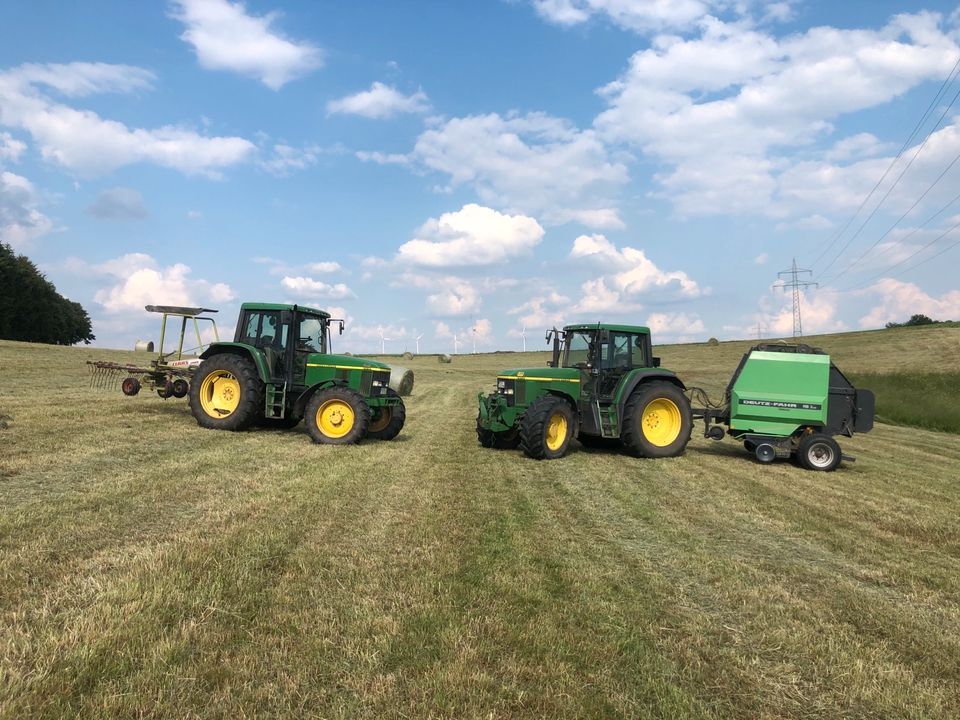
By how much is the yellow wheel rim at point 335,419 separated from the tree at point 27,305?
53926mm

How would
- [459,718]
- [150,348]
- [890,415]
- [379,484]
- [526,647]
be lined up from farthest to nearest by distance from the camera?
1. [150,348]
2. [890,415]
3. [379,484]
4. [526,647]
5. [459,718]

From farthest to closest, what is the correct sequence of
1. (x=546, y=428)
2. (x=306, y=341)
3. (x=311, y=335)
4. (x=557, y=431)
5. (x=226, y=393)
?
(x=311, y=335), (x=306, y=341), (x=226, y=393), (x=557, y=431), (x=546, y=428)

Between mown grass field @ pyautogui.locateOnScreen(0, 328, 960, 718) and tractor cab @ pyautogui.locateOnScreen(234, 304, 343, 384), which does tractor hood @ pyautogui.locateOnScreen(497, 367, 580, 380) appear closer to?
mown grass field @ pyautogui.locateOnScreen(0, 328, 960, 718)

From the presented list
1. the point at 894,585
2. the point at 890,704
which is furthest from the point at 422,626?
the point at 894,585

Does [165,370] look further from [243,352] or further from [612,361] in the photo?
[612,361]

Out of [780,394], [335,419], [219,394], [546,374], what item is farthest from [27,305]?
[780,394]

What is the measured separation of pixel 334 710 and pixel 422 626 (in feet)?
2.70

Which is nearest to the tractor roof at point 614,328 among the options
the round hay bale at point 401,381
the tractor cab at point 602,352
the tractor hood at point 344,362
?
the tractor cab at point 602,352

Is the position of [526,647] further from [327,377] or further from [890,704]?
[327,377]

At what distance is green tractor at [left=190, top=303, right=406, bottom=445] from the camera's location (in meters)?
10.2

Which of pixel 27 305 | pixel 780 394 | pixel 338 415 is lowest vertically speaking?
pixel 338 415

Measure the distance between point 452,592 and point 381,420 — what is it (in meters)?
7.99

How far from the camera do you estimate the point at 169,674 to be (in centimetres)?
265

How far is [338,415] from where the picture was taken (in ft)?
33.6
